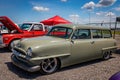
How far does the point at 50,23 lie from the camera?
14906 mm

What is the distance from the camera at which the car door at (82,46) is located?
20.5 feet

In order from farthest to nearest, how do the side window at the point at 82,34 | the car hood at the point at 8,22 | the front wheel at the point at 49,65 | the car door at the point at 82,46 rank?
1. the car hood at the point at 8,22
2. the side window at the point at 82,34
3. the car door at the point at 82,46
4. the front wheel at the point at 49,65

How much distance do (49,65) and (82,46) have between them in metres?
A: 1.56

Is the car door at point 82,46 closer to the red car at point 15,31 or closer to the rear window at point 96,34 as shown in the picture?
the rear window at point 96,34

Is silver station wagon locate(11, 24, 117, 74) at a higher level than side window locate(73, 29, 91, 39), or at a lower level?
lower

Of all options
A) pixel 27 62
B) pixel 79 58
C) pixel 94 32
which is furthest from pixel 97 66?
pixel 27 62

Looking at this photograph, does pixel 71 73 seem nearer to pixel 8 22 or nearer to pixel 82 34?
pixel 82 34

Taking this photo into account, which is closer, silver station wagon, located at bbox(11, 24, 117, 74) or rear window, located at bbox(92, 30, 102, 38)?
silver station wagon, located at bbox(11, 24, 117, 74)

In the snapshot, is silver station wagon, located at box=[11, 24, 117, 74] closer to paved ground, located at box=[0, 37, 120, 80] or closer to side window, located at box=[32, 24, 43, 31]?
paved ground, located at box=[0, 37, 120, 80]

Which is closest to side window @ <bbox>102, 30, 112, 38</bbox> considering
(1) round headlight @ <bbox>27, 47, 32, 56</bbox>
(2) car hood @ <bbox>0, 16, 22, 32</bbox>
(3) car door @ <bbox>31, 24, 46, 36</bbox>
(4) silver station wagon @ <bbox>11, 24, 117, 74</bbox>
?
(4) silver station wagon @ <bbox>11, 24, 117, 74</bbox>

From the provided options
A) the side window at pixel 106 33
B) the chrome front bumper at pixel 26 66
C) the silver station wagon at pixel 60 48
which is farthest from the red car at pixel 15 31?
the side window at pixel 106 33

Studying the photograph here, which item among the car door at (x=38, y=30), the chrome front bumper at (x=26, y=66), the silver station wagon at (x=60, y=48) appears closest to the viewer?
the chrome front bumper at (x=26, y=66)

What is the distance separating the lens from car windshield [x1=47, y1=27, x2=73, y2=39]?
20.7 ft

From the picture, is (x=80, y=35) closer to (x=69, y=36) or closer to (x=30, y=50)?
(x=69, y=36)
